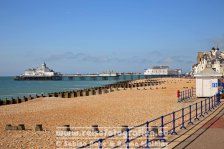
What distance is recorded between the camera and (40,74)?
192 metres

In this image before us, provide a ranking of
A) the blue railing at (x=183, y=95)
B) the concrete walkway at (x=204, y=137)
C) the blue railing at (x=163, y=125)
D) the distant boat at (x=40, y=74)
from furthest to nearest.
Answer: the distant boat at (x=40, y=74)
the blue railing at (x=183, y=95)
the concrete walkway at (x=204, y=137)
the blue railing at (x=163, y=125)

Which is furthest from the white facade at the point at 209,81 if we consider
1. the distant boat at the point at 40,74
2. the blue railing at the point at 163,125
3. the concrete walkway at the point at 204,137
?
the distant boat at the point at 40,74

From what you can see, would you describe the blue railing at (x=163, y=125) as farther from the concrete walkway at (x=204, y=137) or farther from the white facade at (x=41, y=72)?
the white facade at (x=41, y=72)

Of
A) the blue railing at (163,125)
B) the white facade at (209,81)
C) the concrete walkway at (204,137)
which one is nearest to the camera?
the blue railing at (163,125)

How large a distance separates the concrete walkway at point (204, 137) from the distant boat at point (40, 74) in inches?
6762

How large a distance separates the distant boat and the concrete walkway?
172 meters

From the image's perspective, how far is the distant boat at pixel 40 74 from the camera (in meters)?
184

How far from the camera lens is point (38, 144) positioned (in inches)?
494

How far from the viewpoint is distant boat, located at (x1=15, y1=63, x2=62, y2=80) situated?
603 feet

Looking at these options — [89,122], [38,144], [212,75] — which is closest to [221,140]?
[38,144]

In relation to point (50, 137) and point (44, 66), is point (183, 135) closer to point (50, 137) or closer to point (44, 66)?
point (50, 137)

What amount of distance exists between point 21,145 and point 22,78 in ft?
584

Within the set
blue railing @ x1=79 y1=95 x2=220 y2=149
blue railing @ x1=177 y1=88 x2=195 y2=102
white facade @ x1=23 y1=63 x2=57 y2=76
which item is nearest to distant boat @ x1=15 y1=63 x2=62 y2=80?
white facade @ x1=23 y1=63 x2=57 y2=76

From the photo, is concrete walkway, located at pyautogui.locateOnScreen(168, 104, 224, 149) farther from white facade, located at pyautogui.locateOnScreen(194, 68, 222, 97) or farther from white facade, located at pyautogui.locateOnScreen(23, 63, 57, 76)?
white facade, located at pyautogui.locateOnScreen(23, 63, 57, 76)
